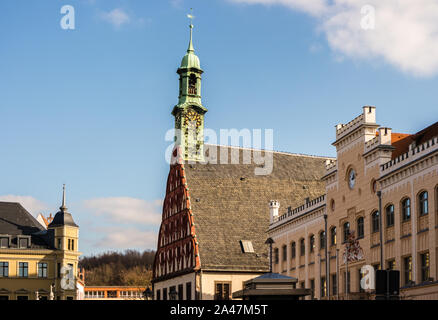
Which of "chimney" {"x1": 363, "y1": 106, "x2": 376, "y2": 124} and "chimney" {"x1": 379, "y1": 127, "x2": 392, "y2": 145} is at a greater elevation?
"chimney" {"x1": 363, "y1": 106, "x2": 376, "y2": 124}

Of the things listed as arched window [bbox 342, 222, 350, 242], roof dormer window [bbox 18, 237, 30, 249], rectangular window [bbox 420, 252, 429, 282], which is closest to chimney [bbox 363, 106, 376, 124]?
arched window [bbox 342, 222, 350, 242]

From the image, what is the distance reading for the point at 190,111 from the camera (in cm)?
10119

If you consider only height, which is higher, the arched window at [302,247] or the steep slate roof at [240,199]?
the steep slate roof at [240,199]

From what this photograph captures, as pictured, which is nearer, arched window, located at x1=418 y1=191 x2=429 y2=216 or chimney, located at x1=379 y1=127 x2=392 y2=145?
arched window, located at x1=418 y1=191 x2=429 y2=216

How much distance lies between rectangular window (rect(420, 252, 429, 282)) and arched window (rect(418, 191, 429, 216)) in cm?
253

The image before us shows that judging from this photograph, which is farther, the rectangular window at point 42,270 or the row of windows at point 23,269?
the rectangular window at point 42,270

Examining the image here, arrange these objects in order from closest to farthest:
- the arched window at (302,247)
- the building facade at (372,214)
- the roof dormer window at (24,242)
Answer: the building facade at (372,214)
the arched window at (302,247)
the roof dormer window at (24,242)

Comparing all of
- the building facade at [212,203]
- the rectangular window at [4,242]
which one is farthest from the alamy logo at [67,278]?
the building facade at [212,203]

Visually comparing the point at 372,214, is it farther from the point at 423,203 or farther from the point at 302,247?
the point at 302,247

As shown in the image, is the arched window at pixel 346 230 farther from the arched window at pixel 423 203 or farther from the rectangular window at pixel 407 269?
the arched window at pixel 423 203

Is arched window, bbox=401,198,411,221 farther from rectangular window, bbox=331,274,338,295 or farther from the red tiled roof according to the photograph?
rectangular window, bbox=331,274,338,295

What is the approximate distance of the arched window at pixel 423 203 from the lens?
48828 mm

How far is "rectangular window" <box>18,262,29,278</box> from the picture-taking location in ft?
352
